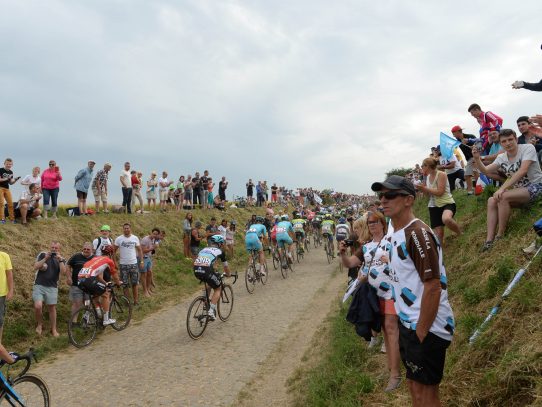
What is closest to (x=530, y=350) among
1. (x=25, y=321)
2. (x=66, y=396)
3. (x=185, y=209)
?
(x=66, y=396)

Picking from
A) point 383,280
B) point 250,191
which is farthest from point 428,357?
point 250,191

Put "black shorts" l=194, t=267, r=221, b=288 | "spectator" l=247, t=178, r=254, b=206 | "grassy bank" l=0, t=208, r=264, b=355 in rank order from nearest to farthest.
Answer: "black shorts" l=194, t=267, r=221, b=288 → "grassy bank" l=0, t=208, r=264, b=355 → "spectator" l=247, t=178, r=254, b=206

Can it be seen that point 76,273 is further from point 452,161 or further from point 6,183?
point 452,161

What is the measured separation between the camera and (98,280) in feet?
29.4

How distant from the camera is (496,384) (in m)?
3.56

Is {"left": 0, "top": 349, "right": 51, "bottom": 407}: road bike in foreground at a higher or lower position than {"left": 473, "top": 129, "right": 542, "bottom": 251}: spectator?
lower

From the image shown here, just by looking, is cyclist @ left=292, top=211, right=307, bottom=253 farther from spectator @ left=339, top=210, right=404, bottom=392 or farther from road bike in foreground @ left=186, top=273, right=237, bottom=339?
spectator @ left=339, top=210, right=404, bottom=392

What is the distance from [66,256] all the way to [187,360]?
7.50 meters

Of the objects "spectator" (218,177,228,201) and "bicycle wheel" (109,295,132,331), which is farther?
"spectator" (218,177,228,201)

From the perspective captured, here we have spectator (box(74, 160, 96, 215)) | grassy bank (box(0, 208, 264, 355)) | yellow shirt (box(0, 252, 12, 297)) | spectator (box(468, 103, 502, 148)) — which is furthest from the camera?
spectator (box(74, 160, 96, 215))

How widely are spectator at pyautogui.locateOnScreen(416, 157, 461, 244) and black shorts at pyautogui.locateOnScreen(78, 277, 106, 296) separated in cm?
734

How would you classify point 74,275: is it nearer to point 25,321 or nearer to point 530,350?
point 25,321

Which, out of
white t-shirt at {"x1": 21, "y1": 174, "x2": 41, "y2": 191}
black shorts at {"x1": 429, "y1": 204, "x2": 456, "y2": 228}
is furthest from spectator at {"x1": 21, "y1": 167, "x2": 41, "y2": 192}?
black shorts at {"x1": 429, "y1": 204, "x2": 456, "y2": 228}

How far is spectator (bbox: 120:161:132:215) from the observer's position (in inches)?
663
